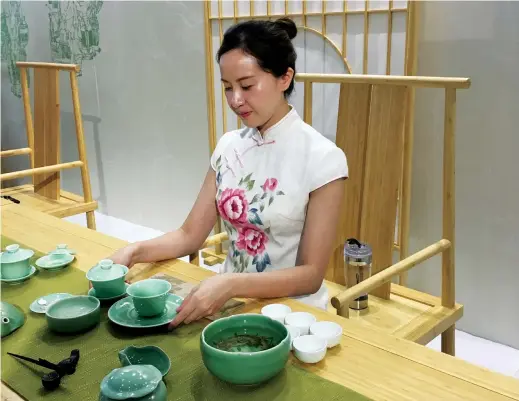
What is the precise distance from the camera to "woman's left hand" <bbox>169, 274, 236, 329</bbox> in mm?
989

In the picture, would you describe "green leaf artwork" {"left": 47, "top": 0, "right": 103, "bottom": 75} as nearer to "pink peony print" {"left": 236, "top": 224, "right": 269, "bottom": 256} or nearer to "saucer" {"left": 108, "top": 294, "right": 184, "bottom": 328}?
"pink peony print" {"left": 236, "top": 224, "right": 269, "bottom": 256}

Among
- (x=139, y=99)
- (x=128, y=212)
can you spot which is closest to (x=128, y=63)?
(x=139, y=99)

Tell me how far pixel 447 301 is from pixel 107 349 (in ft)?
3.32

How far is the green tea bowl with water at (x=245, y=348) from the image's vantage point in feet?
2.51

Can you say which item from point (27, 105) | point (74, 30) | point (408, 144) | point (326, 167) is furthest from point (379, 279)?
point (74, 30)

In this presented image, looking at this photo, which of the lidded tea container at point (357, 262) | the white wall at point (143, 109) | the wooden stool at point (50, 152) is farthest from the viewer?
the white wall at point (143, 109)

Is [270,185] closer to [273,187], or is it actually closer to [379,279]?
[273,187]

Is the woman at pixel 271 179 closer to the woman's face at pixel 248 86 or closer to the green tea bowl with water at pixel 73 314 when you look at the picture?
the woman's face at pixel 248 86

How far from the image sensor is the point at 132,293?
3.42ft

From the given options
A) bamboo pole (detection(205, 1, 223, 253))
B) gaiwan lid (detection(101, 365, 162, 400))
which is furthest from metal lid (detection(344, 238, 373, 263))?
bamboo pole (detection(205, 1, 223, 253))

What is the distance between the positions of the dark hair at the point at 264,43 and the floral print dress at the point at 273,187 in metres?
0.13

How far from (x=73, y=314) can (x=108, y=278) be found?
123 mm

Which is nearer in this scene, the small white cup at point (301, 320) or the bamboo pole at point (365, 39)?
the small white cup at point (301, 320)

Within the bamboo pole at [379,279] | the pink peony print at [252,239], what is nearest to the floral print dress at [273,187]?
the pink peony print at [252,239]
